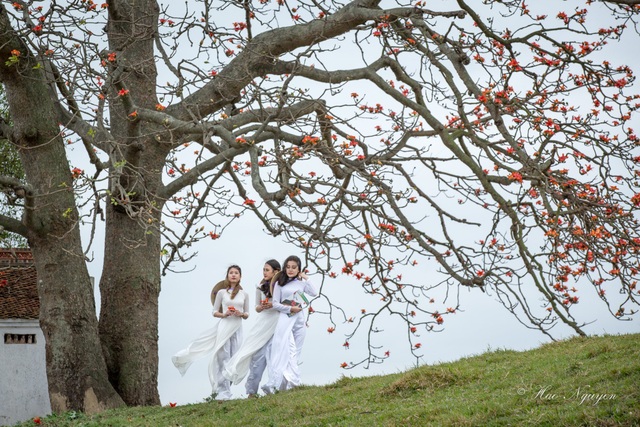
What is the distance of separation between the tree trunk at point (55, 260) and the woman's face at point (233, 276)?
213 cm

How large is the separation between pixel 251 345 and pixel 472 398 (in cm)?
433

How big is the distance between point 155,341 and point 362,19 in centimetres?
582

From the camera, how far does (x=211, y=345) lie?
1275 centimetres

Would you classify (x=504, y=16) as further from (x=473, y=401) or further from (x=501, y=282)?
(x=473, y=401)

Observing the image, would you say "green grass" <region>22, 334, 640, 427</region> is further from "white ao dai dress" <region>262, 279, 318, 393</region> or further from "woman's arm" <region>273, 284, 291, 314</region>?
"woman's arm" <region>273, 284, 291, 314</region>

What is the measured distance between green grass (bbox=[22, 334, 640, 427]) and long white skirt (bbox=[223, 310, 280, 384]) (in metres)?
0.65

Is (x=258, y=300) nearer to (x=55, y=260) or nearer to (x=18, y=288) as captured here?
(x=55, y=260)

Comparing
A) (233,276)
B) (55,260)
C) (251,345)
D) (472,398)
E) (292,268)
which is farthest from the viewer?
(233,276)

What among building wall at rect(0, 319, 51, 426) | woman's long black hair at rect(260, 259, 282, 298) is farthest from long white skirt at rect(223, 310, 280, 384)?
building wall at rect(0, 319, 51, 426)

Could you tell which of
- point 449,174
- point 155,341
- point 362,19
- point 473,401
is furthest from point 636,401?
point 155,341

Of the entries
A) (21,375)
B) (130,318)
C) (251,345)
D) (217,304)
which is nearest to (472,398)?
(251,345)

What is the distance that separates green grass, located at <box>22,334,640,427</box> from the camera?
7926mm

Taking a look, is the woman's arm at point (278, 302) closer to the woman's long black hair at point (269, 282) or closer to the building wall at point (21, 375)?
the woman's long black hair at point (269, 282)

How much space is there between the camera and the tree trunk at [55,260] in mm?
12109
